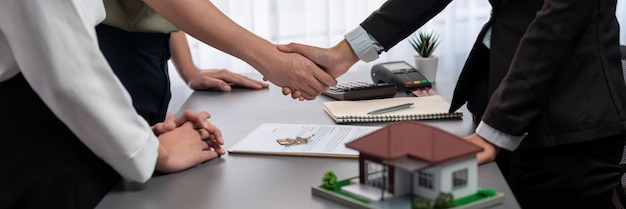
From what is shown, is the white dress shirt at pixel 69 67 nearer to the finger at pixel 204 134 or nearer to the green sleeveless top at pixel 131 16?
the finger at pixel 204 134

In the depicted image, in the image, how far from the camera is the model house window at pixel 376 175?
955mm

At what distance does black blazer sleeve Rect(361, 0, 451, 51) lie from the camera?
65.3 inches

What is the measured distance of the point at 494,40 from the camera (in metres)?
1.37

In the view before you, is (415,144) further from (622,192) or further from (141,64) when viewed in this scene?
(622,192)

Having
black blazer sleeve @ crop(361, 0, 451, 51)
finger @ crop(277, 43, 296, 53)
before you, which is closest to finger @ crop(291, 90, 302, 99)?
finger @ crop(277, 43, 296, 53)

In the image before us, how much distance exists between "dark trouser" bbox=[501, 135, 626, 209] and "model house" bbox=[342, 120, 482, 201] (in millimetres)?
356

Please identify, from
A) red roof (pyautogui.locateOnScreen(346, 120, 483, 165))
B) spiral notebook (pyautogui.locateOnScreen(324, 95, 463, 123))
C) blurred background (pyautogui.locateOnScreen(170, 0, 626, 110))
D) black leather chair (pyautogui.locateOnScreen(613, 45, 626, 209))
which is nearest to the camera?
red roof (pyautogui.locateOnScreen(346, 120, 483, 165))

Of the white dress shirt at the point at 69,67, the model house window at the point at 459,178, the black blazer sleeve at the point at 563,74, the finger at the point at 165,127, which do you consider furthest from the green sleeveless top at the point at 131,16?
the model house window at the point at 459,178

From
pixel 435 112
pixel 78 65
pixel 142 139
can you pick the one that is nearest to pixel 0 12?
pixel 78 65

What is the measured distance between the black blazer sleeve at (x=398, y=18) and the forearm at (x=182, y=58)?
0.60m

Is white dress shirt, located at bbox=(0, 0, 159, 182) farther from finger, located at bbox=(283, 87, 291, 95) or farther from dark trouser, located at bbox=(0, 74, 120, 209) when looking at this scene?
finger, located at bbox=(283, 87, 291, 95)

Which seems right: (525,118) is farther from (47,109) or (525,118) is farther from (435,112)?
(47,109)

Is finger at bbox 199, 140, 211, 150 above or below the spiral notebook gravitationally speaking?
above

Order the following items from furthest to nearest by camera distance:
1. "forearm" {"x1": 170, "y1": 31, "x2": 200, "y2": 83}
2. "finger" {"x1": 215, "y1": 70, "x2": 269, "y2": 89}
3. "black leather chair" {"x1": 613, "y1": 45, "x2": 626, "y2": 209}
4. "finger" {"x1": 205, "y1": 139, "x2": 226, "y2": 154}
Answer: "forearm" {"x1": 170, "y1": 31, "x2": 200, "y2": 83} < "finger" {"x1": 215, "y1": 70, "x2": 269, "y2": 89} < "black leather chair" {"x1": 613, "y1": 45, "x2": 626, "y2": 209} < "finger" {"x1": 205, "y1": 139, "x2": 226, "y2": 154}
